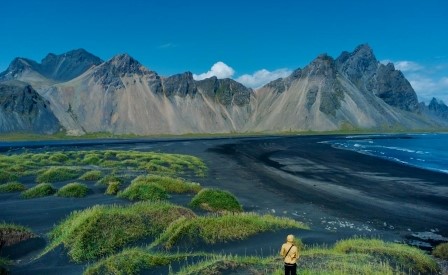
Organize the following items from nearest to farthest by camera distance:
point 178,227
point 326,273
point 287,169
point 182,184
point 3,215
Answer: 1. point 326,273
2. point 178,227
3. point 3,215
4. point 182,184
5. point 287,169

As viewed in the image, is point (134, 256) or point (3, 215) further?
point (3, 215)

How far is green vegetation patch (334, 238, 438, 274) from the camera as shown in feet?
60.7

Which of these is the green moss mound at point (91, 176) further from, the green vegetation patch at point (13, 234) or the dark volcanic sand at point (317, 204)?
the green vegetation patch at point (13, 234)

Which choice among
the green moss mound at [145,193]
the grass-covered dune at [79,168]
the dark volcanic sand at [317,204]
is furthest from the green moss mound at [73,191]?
the grass-covered dune at [79,168]

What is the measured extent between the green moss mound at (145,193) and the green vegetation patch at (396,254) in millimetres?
16992

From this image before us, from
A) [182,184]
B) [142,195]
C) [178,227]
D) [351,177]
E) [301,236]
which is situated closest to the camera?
[178,227]

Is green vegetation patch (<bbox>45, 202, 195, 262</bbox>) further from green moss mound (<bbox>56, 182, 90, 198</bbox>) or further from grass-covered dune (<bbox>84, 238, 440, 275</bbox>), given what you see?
green moss mound (<bbox>56, 182, 90, 198</bbox>)

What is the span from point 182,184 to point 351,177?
100 feet

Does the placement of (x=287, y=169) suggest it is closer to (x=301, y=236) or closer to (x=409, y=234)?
(x=409, y=234)

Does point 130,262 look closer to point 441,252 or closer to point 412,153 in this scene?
point 441,252

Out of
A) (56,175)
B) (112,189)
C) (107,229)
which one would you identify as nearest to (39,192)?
(112,189)

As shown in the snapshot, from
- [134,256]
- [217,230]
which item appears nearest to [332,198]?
[217,230]

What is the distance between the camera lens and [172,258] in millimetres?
17484

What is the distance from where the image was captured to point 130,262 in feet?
52.8
